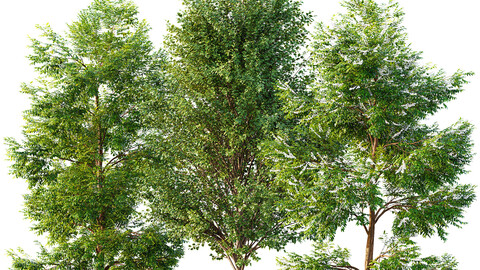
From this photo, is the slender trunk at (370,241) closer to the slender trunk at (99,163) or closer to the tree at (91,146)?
the tree at (91,146)

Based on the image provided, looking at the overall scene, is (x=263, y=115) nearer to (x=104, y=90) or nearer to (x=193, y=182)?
(x=193, y=182)

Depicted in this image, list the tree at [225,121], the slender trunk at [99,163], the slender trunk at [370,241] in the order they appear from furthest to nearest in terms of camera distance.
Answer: the slender trunk at [99,163], the tree at [225,121], the slender trunk at [370,241]

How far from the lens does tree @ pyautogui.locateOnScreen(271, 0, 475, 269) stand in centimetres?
1102

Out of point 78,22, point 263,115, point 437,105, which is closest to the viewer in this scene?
point 437,105

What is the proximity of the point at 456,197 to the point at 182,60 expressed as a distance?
9.37 metres

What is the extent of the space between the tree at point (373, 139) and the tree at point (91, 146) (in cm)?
570

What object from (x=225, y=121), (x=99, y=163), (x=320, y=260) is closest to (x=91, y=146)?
(x=99, y=163)

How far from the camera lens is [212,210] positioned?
49.5 ft

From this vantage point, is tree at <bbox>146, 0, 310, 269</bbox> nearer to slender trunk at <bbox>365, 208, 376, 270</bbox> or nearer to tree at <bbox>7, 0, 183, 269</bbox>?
tree at <bbox>7, 0, 183, 269</bbox>

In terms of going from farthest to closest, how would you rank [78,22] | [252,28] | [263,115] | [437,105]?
1. [78,22]
2. [252,28]
3. [263,115]
4. [437,105]

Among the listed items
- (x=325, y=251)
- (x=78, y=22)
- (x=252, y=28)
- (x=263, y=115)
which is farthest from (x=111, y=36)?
(x=325, y=251)

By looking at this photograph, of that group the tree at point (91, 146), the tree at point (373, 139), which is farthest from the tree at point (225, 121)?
the tree at point (373, 139)

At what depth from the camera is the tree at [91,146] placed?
1468cm

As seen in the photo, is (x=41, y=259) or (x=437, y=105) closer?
(x=437, y=105)
